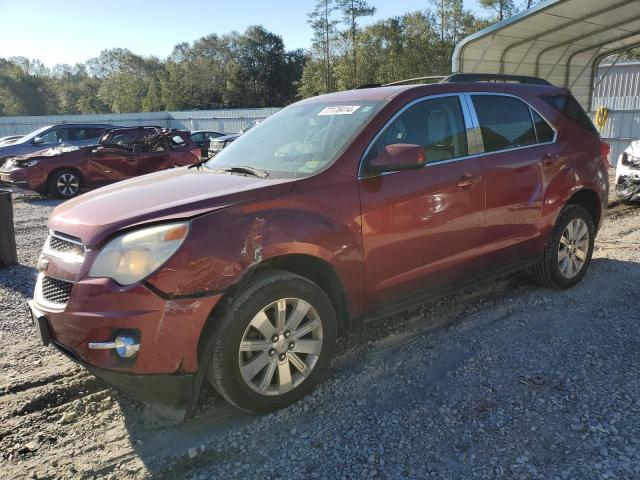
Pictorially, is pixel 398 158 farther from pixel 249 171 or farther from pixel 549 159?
pixel 549 159

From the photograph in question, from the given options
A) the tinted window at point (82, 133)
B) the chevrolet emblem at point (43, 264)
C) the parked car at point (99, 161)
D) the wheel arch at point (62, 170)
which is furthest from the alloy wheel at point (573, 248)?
the tinted window at point (82, 133)

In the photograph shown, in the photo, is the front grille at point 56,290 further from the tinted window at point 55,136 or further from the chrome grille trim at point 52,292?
the tinted window at point 55,136

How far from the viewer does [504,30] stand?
11.6 meters

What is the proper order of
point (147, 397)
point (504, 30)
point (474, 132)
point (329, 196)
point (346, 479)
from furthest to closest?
point (504, 30) < point (474, 132) < point (329, 196) < point (147, 397) < point (346, 479)

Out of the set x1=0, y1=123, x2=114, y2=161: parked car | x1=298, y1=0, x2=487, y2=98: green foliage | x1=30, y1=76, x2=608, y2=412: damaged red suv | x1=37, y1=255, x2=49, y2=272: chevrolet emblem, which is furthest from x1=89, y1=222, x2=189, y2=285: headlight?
x1=298, y1=0, x2=487, y2=98: green foliage

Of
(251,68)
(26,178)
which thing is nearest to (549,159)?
(26,178)

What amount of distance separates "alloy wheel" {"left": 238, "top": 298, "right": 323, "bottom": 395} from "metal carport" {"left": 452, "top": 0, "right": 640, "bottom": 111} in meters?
10.1

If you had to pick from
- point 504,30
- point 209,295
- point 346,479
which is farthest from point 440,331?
point 504,30

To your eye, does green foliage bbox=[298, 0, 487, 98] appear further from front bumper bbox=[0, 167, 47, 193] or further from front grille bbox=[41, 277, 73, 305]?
front grille bbox=[41, 277, 73, 305]

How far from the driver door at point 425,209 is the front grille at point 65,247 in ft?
5.27

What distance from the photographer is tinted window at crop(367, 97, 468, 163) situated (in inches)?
133

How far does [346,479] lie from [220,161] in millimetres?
2409

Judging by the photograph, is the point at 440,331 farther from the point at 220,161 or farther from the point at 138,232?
the point at 138,232

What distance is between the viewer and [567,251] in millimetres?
4637
